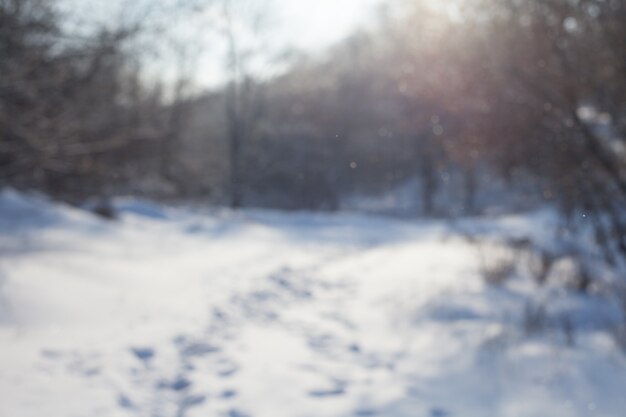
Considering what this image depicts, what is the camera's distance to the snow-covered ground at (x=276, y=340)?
2.85 m

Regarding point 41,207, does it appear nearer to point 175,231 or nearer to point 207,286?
point 175,231

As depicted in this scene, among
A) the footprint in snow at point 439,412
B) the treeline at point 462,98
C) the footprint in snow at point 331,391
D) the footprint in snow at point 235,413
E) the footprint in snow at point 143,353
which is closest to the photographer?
the footprint in snow at point 235,413

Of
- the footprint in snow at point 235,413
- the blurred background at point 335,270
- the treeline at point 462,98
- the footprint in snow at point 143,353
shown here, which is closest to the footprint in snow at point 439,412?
the blurred background at point 335,270

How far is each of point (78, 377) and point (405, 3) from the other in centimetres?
528

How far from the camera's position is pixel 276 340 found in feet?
13.3

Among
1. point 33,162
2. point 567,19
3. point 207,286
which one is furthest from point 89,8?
point 567,19

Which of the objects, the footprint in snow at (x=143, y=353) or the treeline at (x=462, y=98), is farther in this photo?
the treeline at (x=462, y=98)

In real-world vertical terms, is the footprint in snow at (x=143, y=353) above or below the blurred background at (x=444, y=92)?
below

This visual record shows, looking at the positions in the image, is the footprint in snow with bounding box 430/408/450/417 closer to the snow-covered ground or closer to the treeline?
the snow-covered ground

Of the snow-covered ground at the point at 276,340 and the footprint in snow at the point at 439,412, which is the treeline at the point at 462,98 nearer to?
the snow-covered ground at the point at 276,340

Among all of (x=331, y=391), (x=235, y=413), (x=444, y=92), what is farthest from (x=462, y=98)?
(x=235, y=413)

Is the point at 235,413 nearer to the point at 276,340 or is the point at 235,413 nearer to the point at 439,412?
the point at 439,412

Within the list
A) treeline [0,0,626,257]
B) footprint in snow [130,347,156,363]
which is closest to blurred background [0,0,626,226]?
treeline [0,0,626,257]

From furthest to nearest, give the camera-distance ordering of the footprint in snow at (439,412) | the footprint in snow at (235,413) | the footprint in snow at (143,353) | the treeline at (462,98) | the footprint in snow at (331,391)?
the treeline at (462,98), the footprint in snow at (143,353), the footprint in snow at (331,391), the footprint in snow at (439,412), the footprint in snow at (235,413)
